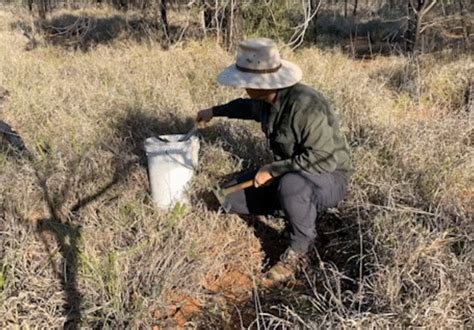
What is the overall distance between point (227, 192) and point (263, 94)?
587mm

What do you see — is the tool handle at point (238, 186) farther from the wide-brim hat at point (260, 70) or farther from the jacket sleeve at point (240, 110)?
the wide-brim hat at point (260, 70)

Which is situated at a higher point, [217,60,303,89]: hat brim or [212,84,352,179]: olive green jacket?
[217,60,303,89]: hat brim

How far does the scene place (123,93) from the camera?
457cm

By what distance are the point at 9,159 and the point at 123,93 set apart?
155 centimetres

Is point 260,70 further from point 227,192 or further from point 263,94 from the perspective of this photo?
point 227,192

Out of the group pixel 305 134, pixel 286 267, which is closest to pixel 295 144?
pixel 305 134

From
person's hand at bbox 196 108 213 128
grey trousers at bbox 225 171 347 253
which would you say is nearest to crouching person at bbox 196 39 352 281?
grey trousers at bbox 225 171 347 253

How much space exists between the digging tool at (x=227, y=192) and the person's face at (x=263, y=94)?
458mm

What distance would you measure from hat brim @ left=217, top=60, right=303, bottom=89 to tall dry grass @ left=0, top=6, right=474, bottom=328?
0.79 meters

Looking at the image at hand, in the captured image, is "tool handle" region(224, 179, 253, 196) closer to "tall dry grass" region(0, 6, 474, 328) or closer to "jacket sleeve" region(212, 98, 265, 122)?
"tall dry grass" region(0, 6, 474, 328)

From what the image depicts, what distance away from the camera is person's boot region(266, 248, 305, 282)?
2.39 meters

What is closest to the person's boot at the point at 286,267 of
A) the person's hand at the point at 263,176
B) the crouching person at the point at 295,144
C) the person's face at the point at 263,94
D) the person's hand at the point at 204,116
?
the crouching person at the point at 295,144

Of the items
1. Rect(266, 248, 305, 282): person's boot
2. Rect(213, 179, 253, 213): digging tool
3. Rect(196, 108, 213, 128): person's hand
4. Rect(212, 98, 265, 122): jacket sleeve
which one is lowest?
Rect(266, 248, 305, 282): person's boot

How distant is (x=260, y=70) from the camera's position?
235 centimetres
